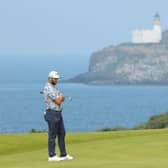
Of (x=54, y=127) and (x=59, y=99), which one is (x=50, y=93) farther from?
(x=54, y=127)

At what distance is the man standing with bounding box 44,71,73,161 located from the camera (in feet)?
48.7

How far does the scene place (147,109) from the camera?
492 feet

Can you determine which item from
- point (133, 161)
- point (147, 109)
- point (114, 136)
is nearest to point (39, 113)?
point (147, 109)

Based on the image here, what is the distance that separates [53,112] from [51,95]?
1.25 ft

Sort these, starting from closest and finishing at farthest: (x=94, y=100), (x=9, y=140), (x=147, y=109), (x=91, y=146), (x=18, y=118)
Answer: (x=91, y=146)
(x=9, y=140)
(x=18, y=118)
(x=147, y=109)
(x=94, y=100)

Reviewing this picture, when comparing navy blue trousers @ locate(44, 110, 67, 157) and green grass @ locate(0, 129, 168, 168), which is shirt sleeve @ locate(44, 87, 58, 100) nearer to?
navy blue trousers @ locate(44, 110, 67, 157)

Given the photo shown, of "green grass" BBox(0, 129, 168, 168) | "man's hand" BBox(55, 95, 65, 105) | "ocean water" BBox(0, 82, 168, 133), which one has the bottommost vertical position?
"ocean water" BBox(0, 82, 168, 133)

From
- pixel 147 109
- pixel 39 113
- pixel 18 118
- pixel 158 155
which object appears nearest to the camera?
pixel 158 155

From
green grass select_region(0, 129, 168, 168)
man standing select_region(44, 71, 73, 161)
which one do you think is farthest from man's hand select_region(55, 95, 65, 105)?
green grass select_region(0, 129, 168, 168)

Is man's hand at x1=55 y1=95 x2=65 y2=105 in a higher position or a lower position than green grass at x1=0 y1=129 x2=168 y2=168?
higher

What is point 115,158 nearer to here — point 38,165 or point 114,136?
point 38,165

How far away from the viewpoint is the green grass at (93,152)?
14.8 metres

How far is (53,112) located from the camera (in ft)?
49.5

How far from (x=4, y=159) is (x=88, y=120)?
103182mm
